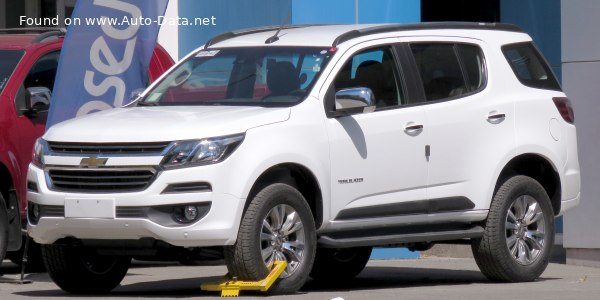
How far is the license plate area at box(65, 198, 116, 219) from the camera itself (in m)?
9.16

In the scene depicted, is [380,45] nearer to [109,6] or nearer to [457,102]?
[457,102]

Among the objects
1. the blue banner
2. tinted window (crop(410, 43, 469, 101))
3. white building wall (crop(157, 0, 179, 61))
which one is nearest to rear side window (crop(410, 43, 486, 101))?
tinted window (crop(410, 43, 469, 101))

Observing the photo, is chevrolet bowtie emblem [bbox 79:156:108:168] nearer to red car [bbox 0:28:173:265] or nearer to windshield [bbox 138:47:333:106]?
windshield [bbox 138:47:333:106]

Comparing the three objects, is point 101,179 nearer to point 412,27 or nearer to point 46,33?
point 412,27

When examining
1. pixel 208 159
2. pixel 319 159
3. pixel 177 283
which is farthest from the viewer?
pixel 177 283

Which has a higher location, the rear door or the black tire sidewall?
the rear door

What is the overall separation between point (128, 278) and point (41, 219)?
260 centimetres

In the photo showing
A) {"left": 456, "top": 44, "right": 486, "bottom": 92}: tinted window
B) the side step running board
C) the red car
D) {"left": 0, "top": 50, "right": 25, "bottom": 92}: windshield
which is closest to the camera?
the side step running board

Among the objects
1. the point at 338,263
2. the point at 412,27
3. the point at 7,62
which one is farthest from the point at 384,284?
the point at 7,62

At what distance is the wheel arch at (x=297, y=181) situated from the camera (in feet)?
30.9

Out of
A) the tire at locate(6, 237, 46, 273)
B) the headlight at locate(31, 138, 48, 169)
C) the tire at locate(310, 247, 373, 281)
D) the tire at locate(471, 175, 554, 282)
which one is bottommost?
the tire at locate(6, 237, 46, 273)

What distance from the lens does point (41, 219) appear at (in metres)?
9.49

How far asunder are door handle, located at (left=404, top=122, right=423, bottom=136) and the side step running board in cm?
76

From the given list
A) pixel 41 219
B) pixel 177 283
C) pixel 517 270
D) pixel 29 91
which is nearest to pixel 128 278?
pixel 177 283
